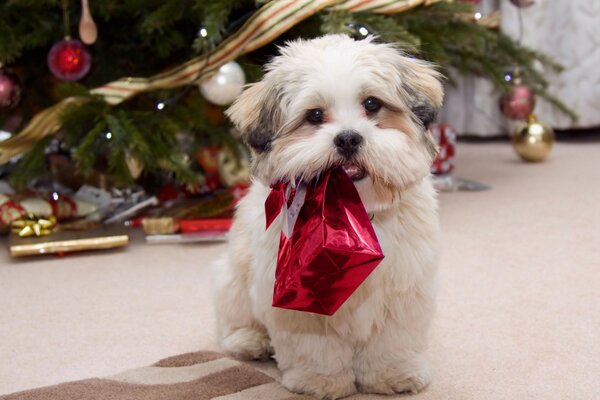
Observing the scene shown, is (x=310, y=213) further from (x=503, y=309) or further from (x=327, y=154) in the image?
(x=503, y=309)

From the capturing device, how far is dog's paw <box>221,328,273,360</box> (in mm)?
1429

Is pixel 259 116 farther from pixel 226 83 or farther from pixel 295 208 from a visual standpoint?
pixel 226 83

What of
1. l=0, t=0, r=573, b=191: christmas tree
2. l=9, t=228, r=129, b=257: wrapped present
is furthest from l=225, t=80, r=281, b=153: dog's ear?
l=9, t=228, r=129, b=257: wrapped present

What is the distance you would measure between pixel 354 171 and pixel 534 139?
2251 mm

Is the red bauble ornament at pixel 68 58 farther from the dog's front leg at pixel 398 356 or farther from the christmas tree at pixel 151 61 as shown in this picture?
the dog's front leg at pixel 398 356

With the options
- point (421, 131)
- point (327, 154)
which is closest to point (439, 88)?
point (421, 131)

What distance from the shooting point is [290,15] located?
2.01m

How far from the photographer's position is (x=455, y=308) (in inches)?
65.5

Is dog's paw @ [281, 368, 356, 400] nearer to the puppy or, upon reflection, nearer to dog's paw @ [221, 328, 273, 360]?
the puppy

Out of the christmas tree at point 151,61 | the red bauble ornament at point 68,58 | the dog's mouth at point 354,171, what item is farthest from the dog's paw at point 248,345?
the red bauble ornament at point 68,58

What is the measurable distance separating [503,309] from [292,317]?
Result: 1.95 feet

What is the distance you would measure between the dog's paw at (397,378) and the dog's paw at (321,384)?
1.2 inches

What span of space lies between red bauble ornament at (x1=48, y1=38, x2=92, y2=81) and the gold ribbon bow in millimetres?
431

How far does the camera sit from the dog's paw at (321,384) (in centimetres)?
126
